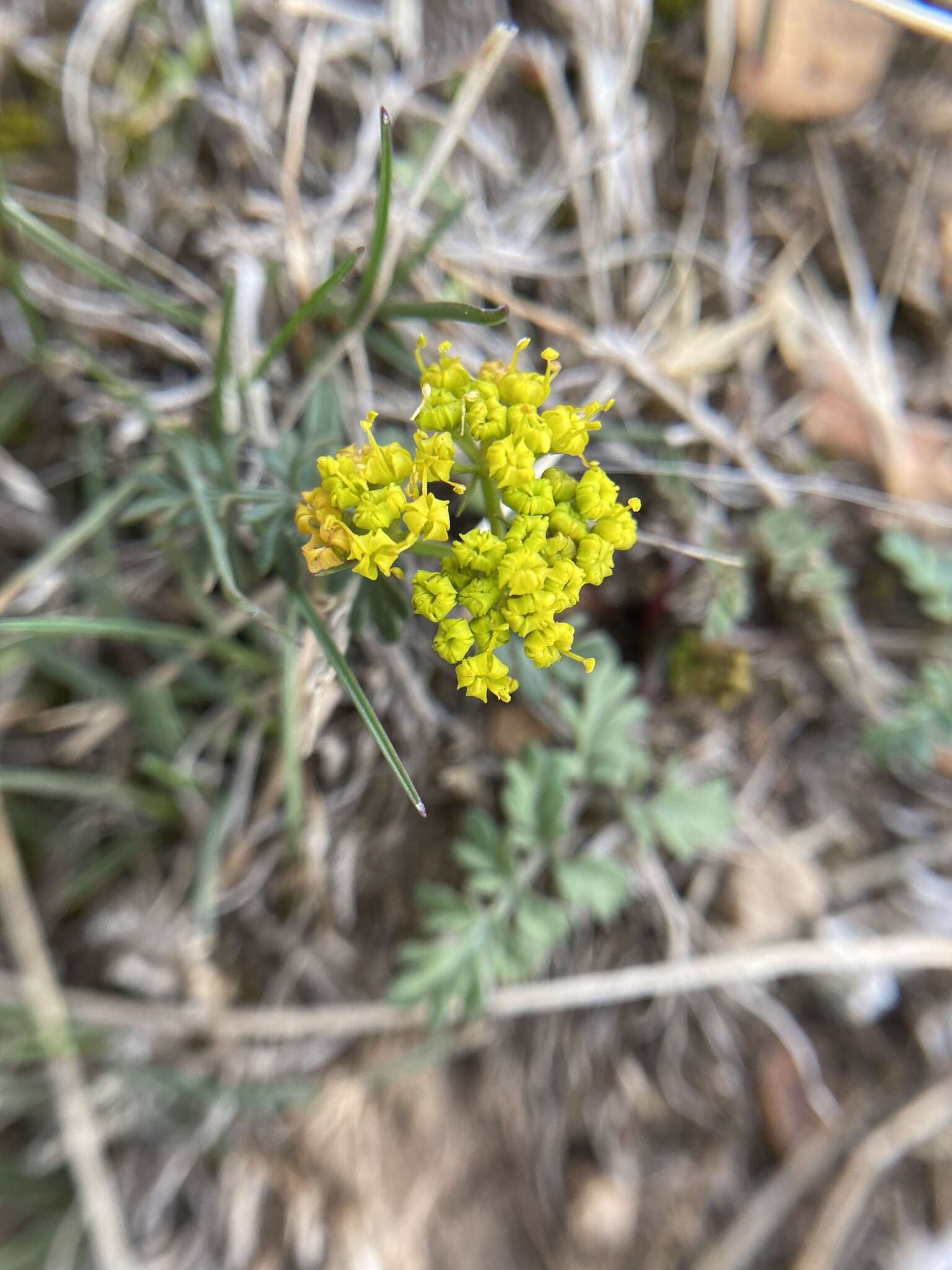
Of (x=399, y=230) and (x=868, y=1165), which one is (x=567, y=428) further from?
(x=868, y=1165)

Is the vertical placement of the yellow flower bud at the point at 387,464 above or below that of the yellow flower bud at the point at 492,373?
below

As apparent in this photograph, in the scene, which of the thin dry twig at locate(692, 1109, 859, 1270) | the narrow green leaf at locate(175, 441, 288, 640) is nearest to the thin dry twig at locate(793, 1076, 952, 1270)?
the thin dry twig at locate(692, 1109, 859, 1270)

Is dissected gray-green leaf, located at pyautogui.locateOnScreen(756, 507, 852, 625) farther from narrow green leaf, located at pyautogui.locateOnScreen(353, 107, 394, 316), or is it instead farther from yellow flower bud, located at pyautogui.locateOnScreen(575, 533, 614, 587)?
narrow green leaf, located at pyautogui.locateOnScreen(353, 107, 394, 316)

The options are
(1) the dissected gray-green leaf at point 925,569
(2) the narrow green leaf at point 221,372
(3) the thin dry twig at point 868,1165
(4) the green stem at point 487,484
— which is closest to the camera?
(4) the green stem at point 487,484

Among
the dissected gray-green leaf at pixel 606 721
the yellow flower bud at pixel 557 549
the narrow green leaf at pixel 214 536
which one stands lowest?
the dissected gray-green leaf at pixel 606 721

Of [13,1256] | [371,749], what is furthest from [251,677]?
[13,1256]

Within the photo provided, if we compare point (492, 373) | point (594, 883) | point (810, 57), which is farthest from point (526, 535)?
point (810, 57)

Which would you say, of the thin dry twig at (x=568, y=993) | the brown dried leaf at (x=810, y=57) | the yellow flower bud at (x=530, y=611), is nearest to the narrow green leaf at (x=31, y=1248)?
the thin dry twig at (x=568, y=993)

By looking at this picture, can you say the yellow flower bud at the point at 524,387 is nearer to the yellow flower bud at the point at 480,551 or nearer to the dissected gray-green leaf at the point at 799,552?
the yellow flower bud at the point at 480,551
